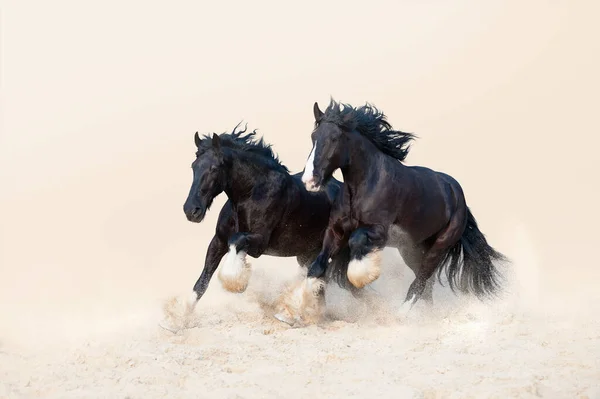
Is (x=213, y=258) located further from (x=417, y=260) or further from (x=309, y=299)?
(x=417, y=260)

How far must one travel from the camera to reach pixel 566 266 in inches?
528

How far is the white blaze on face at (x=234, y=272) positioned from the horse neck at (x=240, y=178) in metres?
0.56

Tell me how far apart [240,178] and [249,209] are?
279 millimetres

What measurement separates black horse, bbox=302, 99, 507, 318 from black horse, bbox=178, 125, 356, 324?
37 cm

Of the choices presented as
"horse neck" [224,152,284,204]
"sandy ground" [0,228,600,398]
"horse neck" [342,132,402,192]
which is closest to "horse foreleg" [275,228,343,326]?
"sandy ground" [0,228,600,398]

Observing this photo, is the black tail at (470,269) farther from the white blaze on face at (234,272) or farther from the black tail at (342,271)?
the white blaze on face at (234,272)

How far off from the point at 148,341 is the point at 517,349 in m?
2.80

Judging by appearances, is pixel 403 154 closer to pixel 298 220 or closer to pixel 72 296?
A: pixel 298 220

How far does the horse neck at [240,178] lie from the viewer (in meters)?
8.45

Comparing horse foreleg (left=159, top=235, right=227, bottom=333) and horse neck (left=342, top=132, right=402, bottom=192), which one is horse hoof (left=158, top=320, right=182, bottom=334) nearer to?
horse foreleg (left=159, top=235, right=227, bottom=333)

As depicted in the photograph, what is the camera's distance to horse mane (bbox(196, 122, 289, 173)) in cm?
843

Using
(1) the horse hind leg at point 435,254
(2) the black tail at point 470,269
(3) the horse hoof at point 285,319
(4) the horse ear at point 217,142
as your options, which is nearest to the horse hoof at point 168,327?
(3) the horse hoof at point 285,319

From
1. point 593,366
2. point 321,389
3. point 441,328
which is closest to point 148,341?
point 321,389

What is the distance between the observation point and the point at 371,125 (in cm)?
838
